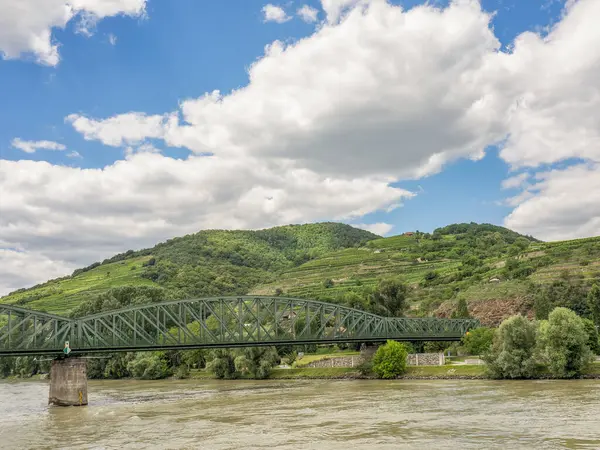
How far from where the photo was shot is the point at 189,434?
34.9m

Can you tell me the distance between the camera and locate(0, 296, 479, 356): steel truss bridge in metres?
61.7

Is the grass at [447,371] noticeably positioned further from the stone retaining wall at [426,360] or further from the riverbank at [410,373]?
the stone retaining wall at [426,360]

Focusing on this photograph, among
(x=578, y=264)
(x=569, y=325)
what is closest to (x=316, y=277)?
(x=578, y=264)

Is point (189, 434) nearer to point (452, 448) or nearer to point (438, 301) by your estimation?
point (452, 448)

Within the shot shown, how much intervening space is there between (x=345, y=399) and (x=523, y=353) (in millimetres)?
23989

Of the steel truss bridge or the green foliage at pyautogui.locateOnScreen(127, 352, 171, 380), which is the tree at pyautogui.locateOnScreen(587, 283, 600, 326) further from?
the green foliage at pyautogui.locateOnScreen(127, 352, 171, 380)

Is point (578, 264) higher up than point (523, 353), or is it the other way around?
point (578, 264)

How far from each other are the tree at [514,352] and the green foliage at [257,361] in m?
34.5

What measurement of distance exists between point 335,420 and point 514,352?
110ft

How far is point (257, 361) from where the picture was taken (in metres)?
88.1

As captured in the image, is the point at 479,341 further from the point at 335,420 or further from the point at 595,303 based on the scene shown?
the point at 335,420

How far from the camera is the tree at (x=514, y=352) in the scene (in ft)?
207

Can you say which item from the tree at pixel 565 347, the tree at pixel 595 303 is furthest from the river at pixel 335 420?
the tree at pixel 595 303

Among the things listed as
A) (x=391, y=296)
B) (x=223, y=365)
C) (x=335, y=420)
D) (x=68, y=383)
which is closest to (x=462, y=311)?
(x=391, y=296)
